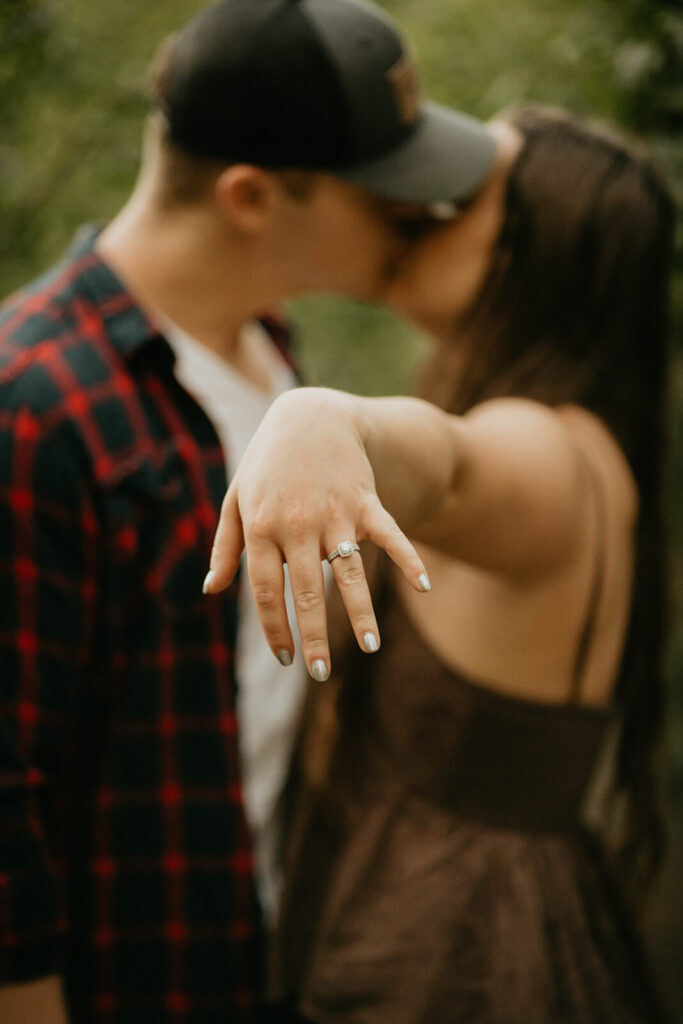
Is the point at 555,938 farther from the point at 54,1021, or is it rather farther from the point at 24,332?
the point at 24,332

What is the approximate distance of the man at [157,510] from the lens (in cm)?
124

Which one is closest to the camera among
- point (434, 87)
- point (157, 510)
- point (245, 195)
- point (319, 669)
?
point (319, 669)

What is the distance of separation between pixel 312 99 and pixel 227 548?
0.98m

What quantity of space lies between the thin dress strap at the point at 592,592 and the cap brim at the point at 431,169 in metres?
0.51

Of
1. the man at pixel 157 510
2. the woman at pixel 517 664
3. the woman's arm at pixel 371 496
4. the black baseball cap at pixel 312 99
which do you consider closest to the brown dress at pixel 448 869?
the woman at pixel 517 664

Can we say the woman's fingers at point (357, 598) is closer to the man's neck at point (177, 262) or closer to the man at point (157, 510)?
the man at point (157, 510)

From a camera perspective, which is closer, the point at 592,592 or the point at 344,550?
the point at 344,550

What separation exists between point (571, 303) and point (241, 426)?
61 centimetres

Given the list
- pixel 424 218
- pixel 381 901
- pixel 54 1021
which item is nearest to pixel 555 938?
pixel 381 901

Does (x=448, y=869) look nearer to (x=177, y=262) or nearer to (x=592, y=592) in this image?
(x=592, y=592)

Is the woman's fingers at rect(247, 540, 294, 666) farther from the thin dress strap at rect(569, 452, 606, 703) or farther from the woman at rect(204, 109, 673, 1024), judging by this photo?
the thin dress strap at rect(569, 452, 606, 703)

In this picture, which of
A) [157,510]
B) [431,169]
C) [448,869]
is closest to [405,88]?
[431,169]

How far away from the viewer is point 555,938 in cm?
141

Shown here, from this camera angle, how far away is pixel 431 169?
1489mm
